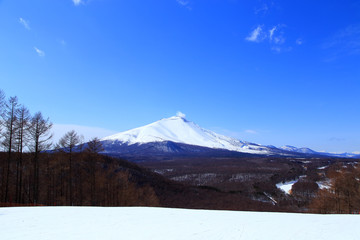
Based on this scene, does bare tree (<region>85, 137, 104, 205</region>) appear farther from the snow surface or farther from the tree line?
the snow surface

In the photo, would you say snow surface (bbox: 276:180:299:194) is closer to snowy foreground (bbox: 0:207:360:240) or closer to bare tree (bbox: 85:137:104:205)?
bare tree (bbox: 85:137:104:205)

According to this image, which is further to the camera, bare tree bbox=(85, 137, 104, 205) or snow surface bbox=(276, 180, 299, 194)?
snow surface bbox=(276, 180, 299, 194)

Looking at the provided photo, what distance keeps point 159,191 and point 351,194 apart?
2476 inches

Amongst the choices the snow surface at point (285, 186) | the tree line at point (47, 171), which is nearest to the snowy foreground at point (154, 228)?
the tree line at point (47, 171)

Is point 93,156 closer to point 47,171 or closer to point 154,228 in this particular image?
point 47,171

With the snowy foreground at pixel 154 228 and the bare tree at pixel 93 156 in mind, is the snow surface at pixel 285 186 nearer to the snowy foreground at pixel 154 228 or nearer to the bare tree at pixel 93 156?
the bare tree at pixel 93 156

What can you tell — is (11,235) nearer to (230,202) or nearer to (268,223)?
(268,223)

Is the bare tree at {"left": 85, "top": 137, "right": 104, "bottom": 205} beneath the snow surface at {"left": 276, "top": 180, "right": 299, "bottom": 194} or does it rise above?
above

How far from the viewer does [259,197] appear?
288 ft

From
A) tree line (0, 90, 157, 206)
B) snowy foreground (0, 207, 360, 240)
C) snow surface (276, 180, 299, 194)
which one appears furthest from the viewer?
snow surface (276, 180, 299, 194)

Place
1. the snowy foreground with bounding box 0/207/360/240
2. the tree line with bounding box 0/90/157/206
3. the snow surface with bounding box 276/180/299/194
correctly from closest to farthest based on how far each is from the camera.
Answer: the snowy foreground with bounding box 0/207/360/240 → the tree line with bounding box 0/90/157/206 → the snow surface with bounding box 276/180/299/194

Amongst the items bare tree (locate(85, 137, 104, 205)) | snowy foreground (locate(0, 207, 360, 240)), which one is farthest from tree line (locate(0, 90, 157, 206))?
snowy foreground (locate(0, 207, 360, 240))

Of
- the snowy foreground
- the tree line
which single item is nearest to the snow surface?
the tree line

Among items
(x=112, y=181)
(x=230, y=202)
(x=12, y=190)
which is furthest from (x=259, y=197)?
(x=12, y=190)
